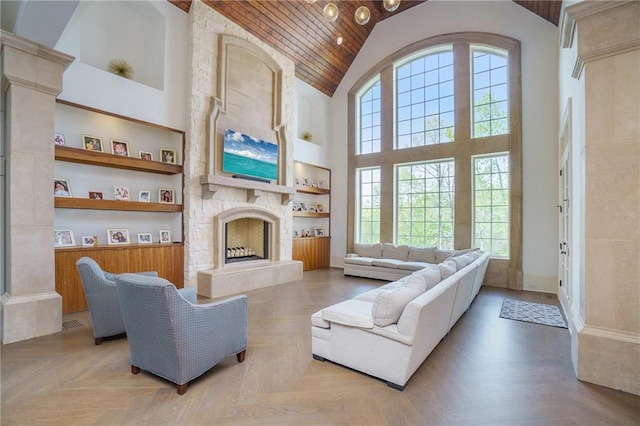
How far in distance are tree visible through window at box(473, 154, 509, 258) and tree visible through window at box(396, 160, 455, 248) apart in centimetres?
52

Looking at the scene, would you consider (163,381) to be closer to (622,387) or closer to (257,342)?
(257,342)

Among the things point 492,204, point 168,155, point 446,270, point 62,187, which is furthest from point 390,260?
point 62,187

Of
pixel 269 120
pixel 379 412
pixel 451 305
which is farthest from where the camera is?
pixel 269 120

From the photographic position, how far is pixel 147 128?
16.9ft

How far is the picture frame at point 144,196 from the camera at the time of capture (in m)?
5.02

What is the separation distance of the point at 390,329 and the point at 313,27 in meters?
6.75

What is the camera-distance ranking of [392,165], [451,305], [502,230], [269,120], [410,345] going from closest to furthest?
[410,345], [451,305], [502,230], [269,120], [392,165]

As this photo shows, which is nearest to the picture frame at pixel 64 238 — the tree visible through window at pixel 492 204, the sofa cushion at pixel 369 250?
the sofa cushion at pixel 369 250

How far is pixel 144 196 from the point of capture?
16.6ft

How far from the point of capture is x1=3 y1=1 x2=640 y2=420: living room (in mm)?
2396

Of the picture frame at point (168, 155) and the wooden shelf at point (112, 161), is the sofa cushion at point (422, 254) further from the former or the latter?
the picture frame at point (168, 155)

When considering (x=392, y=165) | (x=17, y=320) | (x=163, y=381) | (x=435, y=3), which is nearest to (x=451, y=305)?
(x=163, y=381)

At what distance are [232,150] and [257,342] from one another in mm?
3789

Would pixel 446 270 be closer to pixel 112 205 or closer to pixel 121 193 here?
pixel 112 205
